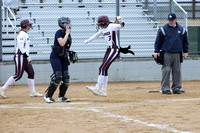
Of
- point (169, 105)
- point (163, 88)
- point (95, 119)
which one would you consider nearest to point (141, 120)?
point (95, 119)

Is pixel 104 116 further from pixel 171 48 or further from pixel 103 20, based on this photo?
pixel 171 48

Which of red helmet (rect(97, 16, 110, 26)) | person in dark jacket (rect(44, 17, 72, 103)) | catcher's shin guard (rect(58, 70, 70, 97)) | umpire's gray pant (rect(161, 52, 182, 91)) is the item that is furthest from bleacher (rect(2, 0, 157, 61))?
person in dark jacket (rect(44, 17, 72, 103))

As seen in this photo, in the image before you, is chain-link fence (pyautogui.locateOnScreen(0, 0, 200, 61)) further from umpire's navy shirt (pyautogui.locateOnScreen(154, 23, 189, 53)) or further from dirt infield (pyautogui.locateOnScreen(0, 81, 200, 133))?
dirt infield (pyautogui.locateOnScreen(0, 81, 200, 133))

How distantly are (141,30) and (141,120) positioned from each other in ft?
35.5

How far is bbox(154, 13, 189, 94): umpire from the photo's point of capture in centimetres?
1172

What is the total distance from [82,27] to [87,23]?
385 mm

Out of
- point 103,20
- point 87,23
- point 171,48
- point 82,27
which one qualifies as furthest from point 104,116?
point 82,27

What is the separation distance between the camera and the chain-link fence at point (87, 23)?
16828 millimetres

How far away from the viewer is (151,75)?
54.4 feet

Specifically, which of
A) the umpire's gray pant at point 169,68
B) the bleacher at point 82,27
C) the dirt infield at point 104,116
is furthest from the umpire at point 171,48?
the bleacher at point 82,27

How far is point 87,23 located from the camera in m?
17.7

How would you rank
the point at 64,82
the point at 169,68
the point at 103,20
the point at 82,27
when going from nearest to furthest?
the point at 64,82 < the point at 103,20 < the point at 169,68 < the point at 82,27

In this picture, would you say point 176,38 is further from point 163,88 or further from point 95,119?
point 95,119

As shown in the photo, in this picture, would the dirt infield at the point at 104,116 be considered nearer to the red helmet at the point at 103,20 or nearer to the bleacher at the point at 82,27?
the red helmet at the point at 103,20
